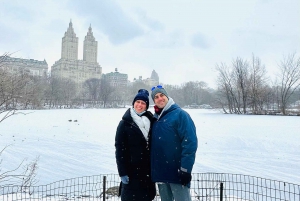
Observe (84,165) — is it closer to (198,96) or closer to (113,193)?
(113,193)

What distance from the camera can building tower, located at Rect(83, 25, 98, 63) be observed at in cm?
14062

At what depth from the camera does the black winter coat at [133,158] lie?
8.55 ft

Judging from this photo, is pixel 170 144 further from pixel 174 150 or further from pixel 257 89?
pixel 257 89

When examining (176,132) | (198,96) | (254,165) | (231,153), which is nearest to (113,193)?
(176,132)

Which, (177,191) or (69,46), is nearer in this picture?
(177,191)

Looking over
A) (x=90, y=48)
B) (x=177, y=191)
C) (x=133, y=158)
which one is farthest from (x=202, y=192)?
(x=90, y=48)

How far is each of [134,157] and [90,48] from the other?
146533mm

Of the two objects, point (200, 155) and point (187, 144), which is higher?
point (187, 144)

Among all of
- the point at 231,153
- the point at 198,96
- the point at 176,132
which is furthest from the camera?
the point at 198,96

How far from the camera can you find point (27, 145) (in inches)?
450

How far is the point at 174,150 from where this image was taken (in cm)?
254

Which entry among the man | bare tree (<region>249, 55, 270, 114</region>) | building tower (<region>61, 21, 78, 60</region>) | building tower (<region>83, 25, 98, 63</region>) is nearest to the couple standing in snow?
the man

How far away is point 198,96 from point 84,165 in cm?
8423

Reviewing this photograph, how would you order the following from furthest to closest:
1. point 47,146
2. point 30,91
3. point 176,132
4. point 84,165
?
point 47,146 → point 84,165 → point 30,91 → point 176,132
